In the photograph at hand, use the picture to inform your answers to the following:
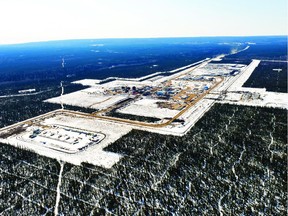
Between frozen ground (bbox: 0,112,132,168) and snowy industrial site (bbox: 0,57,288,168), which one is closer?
frozen ground (bbox: 0,112,132,168)

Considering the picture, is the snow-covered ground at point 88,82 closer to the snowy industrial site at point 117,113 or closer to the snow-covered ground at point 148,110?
the snowy industrial site at point 117,113

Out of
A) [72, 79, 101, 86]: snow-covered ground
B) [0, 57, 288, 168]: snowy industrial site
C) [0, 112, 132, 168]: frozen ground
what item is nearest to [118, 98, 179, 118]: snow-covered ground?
[0, 57, 288, 168]: snowy industrial site

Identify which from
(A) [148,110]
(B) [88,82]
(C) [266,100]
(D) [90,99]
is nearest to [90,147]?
(A) [148,110]

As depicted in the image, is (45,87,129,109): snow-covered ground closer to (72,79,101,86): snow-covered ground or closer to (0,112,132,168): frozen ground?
(0,112,132,168): frozen ground

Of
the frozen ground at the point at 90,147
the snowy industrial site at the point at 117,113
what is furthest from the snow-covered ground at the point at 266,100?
the frozen ground at the point at 90,147

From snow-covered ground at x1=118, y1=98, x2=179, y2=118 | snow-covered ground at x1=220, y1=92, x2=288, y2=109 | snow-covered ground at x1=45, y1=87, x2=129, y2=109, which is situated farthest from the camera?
snow-covered ground at x1=45, y1=87, x2=129, y2=109

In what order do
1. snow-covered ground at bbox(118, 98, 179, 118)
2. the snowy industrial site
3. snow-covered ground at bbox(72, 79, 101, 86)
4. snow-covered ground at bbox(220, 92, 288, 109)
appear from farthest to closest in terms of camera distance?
snow-covered ground at bbox(72, 79, 101, 86)
snow-covered ground at bbox(220, 92, 288, 109)
snow-covered ground at bbox(118, 98, 179, 118)
the snowy industrial site

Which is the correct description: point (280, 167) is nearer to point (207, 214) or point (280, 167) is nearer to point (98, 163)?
point (207, 214)

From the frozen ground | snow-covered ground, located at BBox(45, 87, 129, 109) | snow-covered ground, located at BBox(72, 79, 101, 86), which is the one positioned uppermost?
snow-covered ground, located at BBox(72, 79, 101, 86)

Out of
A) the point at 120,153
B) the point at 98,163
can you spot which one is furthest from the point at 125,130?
the point at 98,163
